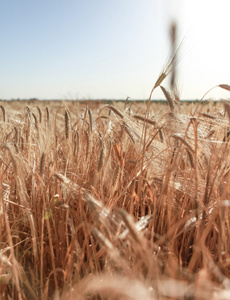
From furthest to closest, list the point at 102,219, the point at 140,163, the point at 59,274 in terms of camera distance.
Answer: the point at 140,163 → the point at 59,274 → the point at 102,219

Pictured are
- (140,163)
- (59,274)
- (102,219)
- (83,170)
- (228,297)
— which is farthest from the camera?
(83,170)

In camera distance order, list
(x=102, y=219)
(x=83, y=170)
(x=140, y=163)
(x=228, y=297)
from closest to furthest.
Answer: (x=228, y=297) < (x=102, y=219) < (x=140, y=163) < (x=83, y=170)

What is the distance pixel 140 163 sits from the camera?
4.13 ft

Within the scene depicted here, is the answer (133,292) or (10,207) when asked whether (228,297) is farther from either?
(10,207)

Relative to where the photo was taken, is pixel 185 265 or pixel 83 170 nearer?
pixel 185 265

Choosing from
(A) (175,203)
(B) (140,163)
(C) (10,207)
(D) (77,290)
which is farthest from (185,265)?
(C) (10,207)

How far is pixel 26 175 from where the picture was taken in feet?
5.14

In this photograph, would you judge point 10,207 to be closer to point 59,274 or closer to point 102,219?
point 59,274

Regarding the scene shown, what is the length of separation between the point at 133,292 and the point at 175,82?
4.19 ft

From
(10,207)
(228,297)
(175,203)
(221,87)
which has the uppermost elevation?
(221,87)

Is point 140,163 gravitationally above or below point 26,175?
above

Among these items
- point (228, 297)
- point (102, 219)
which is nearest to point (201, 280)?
point (228, 297)

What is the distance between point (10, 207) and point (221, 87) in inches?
46.6

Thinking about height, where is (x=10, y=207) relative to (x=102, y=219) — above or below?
below
